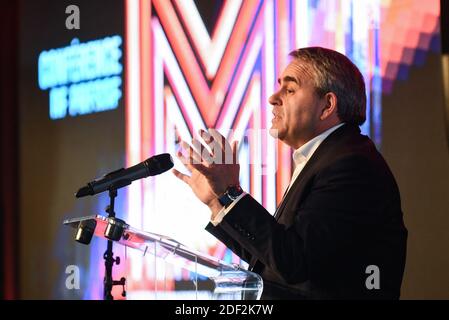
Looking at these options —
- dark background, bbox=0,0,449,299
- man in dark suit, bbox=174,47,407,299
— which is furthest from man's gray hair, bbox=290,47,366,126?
dark background, bbox=0,0,449,299

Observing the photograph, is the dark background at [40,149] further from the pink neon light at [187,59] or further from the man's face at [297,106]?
the man's face at [297,106]

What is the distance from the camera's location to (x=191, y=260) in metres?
1.82

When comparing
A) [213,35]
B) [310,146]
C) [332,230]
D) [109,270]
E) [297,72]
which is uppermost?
[213,35]

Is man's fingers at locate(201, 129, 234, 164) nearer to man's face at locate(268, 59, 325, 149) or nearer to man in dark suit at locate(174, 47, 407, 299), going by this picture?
man in dark suit at locate(174, 47, 407, 299)

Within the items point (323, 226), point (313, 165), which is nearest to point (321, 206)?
point (323, 226)

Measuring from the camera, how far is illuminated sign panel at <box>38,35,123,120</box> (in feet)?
12.5

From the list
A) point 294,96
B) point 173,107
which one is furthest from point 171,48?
point 294,96

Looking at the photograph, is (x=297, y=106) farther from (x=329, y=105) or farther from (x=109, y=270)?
(x=109, y=270)

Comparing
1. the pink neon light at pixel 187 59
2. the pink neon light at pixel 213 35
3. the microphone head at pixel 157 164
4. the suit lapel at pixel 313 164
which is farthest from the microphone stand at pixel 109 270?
the pink neon light at pixel 213 35

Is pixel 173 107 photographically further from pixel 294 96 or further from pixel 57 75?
pixel 294 96

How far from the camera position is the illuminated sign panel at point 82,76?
3.80 meters

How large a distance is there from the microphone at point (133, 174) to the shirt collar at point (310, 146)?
0.42 metres

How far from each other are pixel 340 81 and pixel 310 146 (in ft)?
0.73
